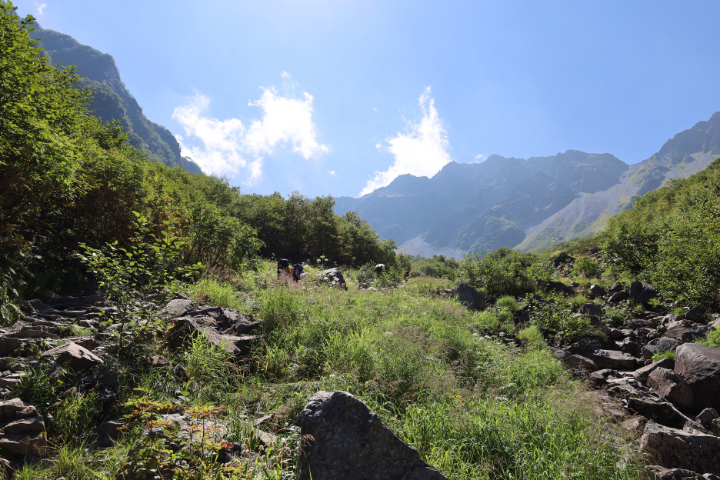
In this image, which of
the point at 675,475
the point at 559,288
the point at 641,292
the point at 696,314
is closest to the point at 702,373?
the point at 675,475

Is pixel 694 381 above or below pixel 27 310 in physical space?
below

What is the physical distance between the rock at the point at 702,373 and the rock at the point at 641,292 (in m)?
5.58

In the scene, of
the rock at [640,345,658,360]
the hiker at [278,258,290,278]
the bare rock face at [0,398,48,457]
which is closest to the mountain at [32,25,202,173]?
the hiker at [278,258,290,278]

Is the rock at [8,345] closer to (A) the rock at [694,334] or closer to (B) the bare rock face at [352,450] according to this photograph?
(B) the bare rock face at [352,450]

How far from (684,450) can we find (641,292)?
345 inches

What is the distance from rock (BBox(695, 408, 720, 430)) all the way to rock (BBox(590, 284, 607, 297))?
29.3 ft

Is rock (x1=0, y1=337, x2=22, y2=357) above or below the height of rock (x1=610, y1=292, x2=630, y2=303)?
above

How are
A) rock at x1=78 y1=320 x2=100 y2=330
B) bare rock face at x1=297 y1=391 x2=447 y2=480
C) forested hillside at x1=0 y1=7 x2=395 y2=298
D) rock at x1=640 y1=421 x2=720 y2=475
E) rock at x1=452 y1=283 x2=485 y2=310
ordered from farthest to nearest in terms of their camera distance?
rock at x1=452 y1=283 x2=485 y2=310, forested hillside at x1=0 y1=7 x2=395 y2=298, rock at x1=78 y1=320 x2=100 y2=330, rock at x1=640 y1=421 x2=720 y2=475, bare rock face at x1=297 y1=391 x2=447 y2=480

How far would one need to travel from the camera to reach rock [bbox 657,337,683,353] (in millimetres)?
6484

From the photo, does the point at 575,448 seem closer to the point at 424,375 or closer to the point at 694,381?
the point at 424,375

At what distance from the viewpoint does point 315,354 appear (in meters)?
5.28

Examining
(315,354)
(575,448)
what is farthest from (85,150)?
(575,448)

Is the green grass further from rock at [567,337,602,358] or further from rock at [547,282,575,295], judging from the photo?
rock at [547,282,575,295]

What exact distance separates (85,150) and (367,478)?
1009cm
